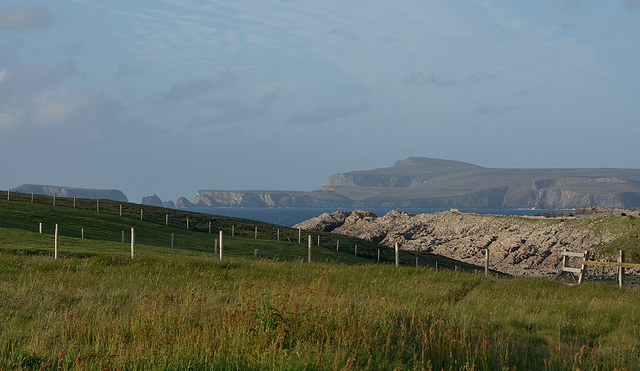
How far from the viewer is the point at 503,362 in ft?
33.5

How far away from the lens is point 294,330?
1045 cm

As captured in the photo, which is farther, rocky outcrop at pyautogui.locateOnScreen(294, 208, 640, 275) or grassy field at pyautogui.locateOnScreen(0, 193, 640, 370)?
rocky outcrop at pyautogui.locateOnScreen(294, 208, 640, 275)

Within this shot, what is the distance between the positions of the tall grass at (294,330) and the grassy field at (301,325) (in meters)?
0.04

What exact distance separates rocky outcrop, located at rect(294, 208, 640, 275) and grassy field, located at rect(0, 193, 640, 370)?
5540 cm

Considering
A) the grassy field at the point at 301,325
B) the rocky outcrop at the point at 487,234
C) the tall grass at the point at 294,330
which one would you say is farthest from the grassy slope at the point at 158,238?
the tall grass at the point at 294,330

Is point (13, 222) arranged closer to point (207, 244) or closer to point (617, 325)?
point (207, 244)

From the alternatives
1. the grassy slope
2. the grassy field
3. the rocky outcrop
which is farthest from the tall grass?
the rocky outcrop

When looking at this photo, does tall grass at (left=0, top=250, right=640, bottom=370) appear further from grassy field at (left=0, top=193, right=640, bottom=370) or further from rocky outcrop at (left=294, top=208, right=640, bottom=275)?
rocky outcrop at (left=294, top=208, right=640, bottom=275)

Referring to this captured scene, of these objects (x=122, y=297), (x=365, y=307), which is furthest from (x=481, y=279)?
(x=122, y=297)

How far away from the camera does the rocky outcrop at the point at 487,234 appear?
80.3 m

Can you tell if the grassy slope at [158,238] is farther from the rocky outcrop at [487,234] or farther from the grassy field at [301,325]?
the grassy field at [301,325]

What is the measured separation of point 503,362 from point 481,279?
520 inches

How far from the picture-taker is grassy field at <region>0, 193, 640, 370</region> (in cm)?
919

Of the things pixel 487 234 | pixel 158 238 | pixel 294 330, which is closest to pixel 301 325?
pixel 294 330
